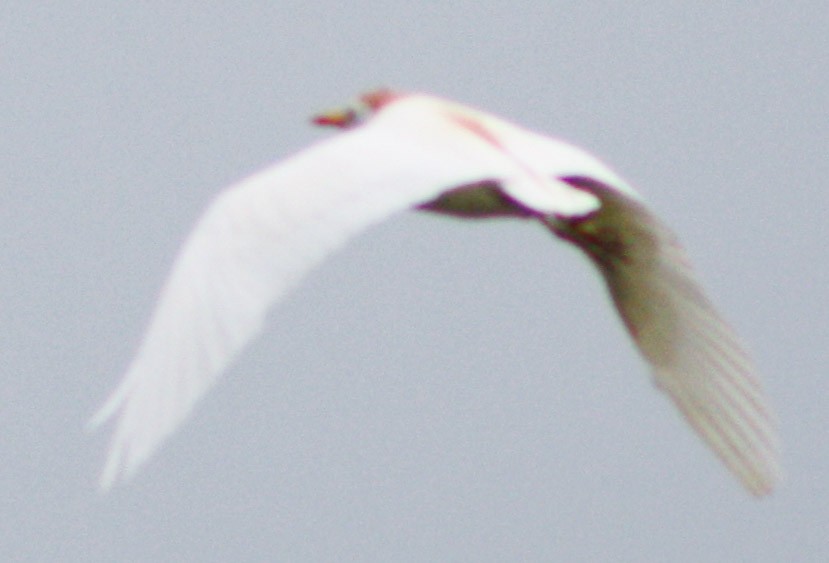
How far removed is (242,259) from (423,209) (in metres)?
0.46

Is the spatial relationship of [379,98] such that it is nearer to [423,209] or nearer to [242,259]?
[423,209]

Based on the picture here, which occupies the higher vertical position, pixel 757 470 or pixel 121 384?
pixel 121 384

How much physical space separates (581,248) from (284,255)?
0.78m

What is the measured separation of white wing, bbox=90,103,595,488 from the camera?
10.3ft

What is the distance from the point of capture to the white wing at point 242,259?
3.14 m

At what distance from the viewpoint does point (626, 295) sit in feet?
12.9

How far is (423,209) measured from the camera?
3.63m

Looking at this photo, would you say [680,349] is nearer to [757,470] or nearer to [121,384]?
[757,470]

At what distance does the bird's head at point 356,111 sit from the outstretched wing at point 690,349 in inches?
8.9

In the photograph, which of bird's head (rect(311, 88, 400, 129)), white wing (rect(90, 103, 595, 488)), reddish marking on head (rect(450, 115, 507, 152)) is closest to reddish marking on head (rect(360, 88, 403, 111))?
bird's head (rect(311, 88, 400, 129))

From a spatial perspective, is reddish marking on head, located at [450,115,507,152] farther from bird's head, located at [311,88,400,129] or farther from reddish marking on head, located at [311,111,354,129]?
reddish marking on head, located at [311,111,354,129]

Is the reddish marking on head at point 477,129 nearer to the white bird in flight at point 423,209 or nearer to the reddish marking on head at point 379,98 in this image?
the white bird in flight at point 423,209

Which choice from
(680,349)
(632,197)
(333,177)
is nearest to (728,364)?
(680,349)

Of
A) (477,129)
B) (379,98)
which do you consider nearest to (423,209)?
(477,129)
